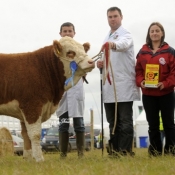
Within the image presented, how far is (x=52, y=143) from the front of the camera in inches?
867

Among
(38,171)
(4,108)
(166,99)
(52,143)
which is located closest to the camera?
(38,171)

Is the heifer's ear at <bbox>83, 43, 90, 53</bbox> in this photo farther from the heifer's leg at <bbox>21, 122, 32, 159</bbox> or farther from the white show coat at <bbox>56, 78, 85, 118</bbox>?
the heifer's leg at <bbox>21, 122, 32, 159</bbox>

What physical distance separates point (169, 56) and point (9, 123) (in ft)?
55.9

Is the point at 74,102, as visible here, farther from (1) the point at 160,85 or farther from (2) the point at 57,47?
(1) the point at 160,85

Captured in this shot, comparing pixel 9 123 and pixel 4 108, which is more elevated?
pixel 4 108

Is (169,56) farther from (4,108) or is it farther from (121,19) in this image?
(4,108)

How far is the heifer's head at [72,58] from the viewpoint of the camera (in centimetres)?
652

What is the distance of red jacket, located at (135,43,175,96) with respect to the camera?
6703 millimetres

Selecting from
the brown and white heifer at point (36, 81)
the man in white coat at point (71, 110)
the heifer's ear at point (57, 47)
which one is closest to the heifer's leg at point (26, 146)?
the brown and white heifer at point (36, 81)

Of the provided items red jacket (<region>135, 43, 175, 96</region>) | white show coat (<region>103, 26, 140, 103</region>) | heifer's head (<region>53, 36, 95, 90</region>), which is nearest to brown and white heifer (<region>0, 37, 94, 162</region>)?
heifer's head (<region>53, 36, 95, 90</region>)

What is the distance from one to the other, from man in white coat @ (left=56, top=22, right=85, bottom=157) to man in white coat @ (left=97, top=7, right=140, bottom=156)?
538 mm

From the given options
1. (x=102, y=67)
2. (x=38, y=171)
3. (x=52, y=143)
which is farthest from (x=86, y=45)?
(x=52, y=143)

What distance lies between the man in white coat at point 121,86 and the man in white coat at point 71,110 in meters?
0.54

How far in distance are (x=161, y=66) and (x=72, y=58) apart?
4.37 ft
